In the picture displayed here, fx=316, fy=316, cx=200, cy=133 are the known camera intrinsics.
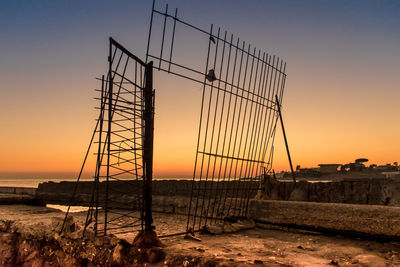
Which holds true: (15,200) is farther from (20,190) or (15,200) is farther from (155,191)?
(20,190)

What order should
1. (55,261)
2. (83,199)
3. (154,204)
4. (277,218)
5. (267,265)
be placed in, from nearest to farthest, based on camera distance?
(267,265) → (55,261) → (277,218) → (154,204) → (83,199)

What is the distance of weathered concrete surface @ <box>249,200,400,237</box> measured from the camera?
4266 millimetres

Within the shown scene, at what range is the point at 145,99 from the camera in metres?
4.23

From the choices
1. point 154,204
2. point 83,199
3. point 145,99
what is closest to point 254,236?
point 145,99

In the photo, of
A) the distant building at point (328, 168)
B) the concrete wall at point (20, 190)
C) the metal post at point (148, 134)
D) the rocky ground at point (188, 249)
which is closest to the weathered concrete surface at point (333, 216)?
the rocky ground at point (188, 249)

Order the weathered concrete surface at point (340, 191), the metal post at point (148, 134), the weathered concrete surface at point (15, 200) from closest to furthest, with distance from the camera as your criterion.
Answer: the metal post at point (148, 134) < the weathered concrete surface at point (340, 191) < the weathered concrete surface at point (15, 200)

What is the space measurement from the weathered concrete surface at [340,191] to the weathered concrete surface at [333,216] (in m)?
0.86

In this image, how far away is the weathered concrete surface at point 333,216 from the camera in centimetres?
427

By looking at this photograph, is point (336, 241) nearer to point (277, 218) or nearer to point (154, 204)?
point (277, 218)

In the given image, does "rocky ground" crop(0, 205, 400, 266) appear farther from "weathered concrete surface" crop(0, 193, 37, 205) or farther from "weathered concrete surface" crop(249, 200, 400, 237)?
"weathered concrete surface" crop(0, 193, 37, 205)

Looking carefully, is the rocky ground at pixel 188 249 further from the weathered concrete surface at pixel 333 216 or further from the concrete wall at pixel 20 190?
the concrete wall at pixel 20 190

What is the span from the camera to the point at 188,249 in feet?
12.2

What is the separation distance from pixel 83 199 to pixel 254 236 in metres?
6.88

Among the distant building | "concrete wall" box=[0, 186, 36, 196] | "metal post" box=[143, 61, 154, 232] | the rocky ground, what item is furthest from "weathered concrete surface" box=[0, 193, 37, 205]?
the distant building
